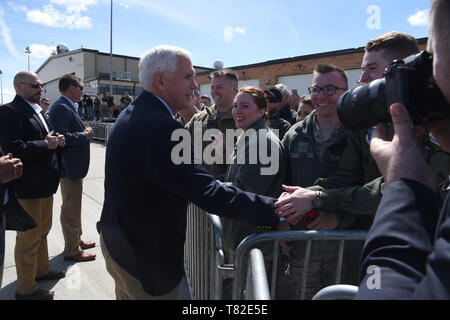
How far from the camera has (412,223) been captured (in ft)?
2.42

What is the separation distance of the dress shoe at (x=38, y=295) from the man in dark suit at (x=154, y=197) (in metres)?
1.63

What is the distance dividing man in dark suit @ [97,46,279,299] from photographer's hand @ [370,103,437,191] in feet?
2.82

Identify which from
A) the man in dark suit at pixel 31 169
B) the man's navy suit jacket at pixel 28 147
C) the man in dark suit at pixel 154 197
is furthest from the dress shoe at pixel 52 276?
the man in dark suit at pixel 154 197

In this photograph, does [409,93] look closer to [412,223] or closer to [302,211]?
[412,223]

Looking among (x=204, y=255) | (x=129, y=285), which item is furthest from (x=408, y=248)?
(x=204, y=255)

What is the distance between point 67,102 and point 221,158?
2.11 meters

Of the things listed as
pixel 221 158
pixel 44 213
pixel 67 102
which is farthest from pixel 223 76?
pixel 44 213

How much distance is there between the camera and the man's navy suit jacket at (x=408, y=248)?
1.98 feet

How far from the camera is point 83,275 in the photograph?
3309 mm

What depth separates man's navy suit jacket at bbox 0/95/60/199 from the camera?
2816 mm

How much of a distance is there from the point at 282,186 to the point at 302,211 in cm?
22

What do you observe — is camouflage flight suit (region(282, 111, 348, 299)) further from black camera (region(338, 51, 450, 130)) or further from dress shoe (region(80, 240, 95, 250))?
dress shoe (region(80, 240, 95, 250))

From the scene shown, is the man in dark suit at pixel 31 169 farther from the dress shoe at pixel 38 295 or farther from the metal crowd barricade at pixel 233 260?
the metal crowd barricade at pixel 233 260
